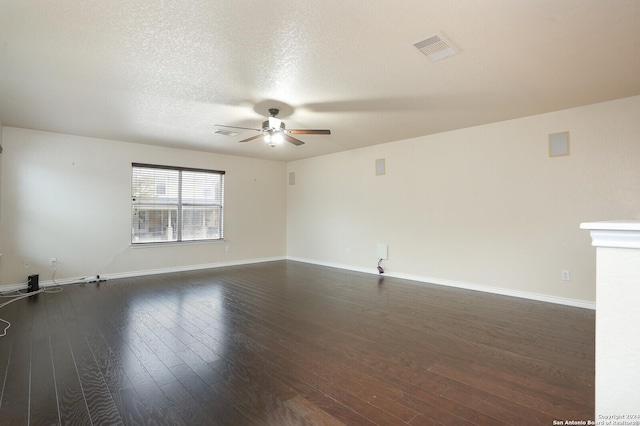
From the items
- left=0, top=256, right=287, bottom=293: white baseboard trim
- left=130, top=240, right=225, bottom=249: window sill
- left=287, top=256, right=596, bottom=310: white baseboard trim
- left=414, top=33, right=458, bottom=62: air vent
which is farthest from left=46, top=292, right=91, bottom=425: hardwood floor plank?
left=287, top=256, right=596, bottom=310: white baseboard trim

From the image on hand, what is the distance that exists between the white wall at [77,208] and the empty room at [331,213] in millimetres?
31

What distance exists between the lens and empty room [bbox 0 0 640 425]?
2037 mm

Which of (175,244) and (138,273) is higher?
(175,244)

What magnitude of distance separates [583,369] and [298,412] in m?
2.23

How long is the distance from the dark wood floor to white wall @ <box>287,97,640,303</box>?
646mm

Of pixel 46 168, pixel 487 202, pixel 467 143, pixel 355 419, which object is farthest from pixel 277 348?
pixel 46 168

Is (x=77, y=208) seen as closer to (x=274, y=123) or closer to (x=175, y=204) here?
(x=175, y=204)

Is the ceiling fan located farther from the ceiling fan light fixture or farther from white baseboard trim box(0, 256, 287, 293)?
white baseboard trim box(0, 256, 287, 293)

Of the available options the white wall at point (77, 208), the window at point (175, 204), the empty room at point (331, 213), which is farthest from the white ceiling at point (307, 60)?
the window at point (175, 204)

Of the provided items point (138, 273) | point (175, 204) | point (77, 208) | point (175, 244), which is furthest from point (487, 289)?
point (77, 208)

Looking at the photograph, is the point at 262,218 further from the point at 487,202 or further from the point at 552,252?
the point at 552,252

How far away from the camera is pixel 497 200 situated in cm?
466

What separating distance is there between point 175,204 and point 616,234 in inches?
271

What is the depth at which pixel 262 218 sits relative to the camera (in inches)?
308
